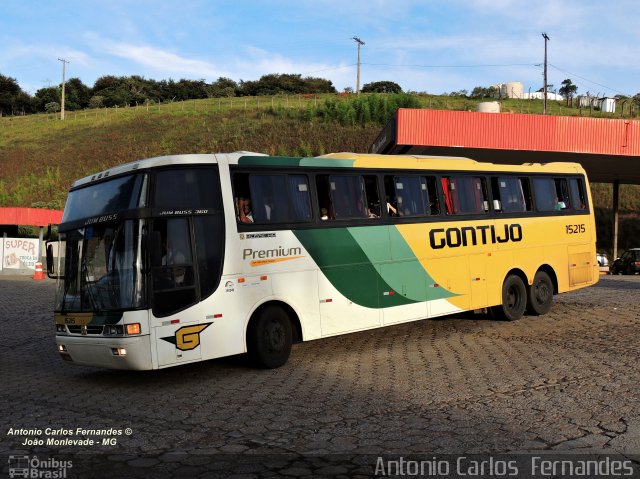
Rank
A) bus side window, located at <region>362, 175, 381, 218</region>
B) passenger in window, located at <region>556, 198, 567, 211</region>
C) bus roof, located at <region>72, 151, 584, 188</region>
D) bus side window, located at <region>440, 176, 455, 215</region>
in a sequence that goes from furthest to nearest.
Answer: passenger in window, located at <region>556, 198, 567, 211</region> → bus side window, located at <region>440, 176, 455, 215</region> → bus side window, located at <region>362, 175, 381, 218</region> → bus roof, located at <region>72, 151, 584, 188</region>

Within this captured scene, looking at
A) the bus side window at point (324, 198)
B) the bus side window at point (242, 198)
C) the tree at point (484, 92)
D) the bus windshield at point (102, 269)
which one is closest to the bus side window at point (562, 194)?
the bus side window at point (324, 198)

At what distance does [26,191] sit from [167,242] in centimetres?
5994

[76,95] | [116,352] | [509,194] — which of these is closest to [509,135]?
[509,194]

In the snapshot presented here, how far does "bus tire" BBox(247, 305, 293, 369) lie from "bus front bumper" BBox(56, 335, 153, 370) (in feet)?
5.25

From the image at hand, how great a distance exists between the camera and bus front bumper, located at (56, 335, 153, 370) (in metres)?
8.13

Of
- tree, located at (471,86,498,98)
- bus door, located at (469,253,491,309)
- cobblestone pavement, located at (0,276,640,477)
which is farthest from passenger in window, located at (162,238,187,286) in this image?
tree, located at (471,86,498,98)

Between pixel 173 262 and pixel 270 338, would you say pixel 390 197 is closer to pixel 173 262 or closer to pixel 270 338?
pixel 270 338

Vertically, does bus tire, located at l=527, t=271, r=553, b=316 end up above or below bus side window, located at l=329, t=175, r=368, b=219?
below

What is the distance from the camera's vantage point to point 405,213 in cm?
1173

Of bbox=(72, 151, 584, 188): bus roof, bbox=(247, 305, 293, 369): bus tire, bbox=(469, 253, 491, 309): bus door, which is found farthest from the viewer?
bbox=(469, 253, 491, 309): bus door

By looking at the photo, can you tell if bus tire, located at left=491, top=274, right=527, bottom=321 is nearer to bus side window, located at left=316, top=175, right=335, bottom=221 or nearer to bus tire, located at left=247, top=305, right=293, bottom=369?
bus side window, located at left=316, top=175, right=335, bottom=221

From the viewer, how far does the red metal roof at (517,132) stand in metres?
27.0

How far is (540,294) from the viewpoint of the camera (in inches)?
578

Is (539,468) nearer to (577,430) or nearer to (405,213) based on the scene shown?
(577,430)
